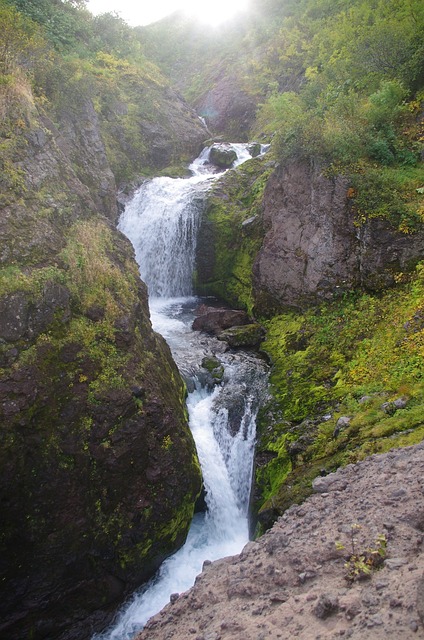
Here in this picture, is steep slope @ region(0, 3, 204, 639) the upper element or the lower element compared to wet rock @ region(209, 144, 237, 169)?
lower

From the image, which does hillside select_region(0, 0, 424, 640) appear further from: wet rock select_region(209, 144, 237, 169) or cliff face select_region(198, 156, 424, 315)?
wet rock select_region(209, 144, 237, 169)

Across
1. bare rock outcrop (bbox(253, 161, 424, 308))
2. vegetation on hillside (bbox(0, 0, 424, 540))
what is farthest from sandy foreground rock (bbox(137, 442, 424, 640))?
bare rock outcrop (bbox(253, 161, 424, 308))

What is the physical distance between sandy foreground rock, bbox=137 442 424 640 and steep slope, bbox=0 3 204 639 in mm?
2364

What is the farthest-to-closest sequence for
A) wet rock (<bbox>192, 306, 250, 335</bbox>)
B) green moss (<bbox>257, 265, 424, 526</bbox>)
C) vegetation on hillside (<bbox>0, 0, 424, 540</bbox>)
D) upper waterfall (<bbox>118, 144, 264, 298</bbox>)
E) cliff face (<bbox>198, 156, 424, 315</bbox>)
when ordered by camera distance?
upper waterfall (<bbox>118, 144, 264, 298</bbox>) < wet rock (<bbox>192, 306, 250, 335</bbox>) < cliff face (<bbox>198, 156, 424, 315</bbox>) < vegetation on hillside (<bbox>0, 0, 424, 540</bbox>) < green moss (<bbox>257, 265, 424, 526</bbox>)

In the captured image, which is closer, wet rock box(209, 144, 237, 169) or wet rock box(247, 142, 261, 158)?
wet rock box(209, 144, 237, 169)

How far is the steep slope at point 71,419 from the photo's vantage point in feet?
25.3

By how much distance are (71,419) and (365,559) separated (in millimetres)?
5833

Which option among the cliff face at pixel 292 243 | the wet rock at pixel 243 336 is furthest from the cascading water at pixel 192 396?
the cliff face at pixel 292 243

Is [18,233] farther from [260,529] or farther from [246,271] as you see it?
[246,271]

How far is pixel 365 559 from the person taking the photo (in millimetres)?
4938

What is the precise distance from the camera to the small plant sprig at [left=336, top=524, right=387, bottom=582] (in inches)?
185

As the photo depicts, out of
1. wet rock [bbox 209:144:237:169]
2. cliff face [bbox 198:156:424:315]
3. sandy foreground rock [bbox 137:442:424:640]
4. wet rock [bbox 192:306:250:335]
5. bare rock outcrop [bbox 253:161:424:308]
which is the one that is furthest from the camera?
wet rock [bbox 209:144:237:169]

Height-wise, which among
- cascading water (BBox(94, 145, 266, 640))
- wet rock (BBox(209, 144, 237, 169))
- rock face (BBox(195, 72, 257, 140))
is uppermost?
rock face (BBox(195, 72, 257, 140))

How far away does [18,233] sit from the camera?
931cm
